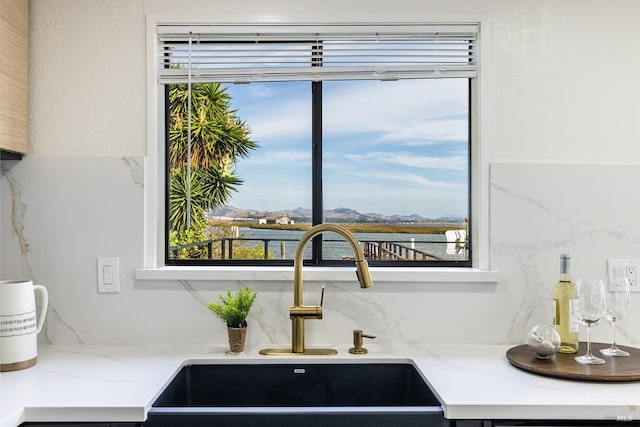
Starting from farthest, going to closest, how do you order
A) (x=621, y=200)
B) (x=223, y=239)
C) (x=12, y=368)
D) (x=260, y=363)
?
(x=223, y=239), (x=621, y=200), (x=260, y=363), (x=12, y=368)

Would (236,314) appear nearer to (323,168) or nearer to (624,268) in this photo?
(323,168)

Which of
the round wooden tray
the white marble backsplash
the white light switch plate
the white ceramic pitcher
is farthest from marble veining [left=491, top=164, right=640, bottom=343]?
the white ceramic pitcher

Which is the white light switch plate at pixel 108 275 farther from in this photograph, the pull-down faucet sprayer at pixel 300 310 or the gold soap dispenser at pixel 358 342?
the gold soap dispenser at pixel 358 342

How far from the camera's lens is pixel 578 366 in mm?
1520

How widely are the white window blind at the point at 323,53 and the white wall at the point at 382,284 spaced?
49 millimetres

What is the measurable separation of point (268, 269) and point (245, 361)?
13.5 inches

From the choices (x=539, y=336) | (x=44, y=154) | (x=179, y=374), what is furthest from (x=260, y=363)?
(x=44, y=154)

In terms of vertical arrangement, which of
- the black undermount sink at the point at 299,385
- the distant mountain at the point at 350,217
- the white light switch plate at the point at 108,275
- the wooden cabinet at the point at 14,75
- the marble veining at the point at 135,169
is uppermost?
the wooden cabinet at the point at 14,75

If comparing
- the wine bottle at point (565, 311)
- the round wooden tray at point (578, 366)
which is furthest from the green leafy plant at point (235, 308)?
the wine bottle at point (565, 311)

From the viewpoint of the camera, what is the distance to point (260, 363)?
5.52 ft

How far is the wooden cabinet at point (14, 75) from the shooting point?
169 centimetres

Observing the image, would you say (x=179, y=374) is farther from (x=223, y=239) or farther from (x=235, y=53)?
(x=235, y=53)

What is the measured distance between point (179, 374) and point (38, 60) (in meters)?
1.18

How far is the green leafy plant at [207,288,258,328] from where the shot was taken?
175 centimetres
